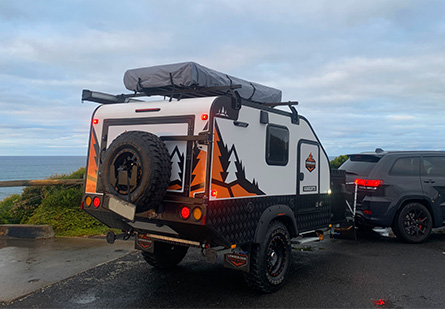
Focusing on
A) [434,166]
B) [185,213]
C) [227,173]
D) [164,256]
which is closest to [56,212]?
[164,256]

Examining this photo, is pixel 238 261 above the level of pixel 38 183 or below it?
below

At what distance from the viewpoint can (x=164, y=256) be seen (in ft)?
18.1

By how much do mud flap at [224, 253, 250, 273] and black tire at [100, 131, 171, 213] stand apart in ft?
3.78

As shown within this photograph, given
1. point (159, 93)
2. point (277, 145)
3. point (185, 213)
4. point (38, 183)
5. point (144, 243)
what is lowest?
point (144, 243)

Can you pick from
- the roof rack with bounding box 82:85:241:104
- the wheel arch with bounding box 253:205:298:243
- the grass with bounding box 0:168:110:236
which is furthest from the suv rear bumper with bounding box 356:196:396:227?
the grass with bounding box 0:168:110:236

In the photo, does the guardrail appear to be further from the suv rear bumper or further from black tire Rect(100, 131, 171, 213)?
the suv rear bumper

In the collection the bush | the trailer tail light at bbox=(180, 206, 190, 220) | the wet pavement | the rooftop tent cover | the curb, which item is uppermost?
the rooftop tent cover

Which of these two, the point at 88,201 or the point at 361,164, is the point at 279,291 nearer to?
Answer: the point at 88,201

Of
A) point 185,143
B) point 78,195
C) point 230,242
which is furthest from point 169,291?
point 78,195

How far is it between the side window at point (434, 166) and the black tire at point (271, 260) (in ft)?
14.2

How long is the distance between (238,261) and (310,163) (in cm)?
215

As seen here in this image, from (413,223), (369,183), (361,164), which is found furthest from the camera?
(361,164)

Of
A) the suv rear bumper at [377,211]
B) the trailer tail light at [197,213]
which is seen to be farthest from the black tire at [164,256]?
the suv rear bumper at [377,211]

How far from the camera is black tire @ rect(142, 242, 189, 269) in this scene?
5387mm
